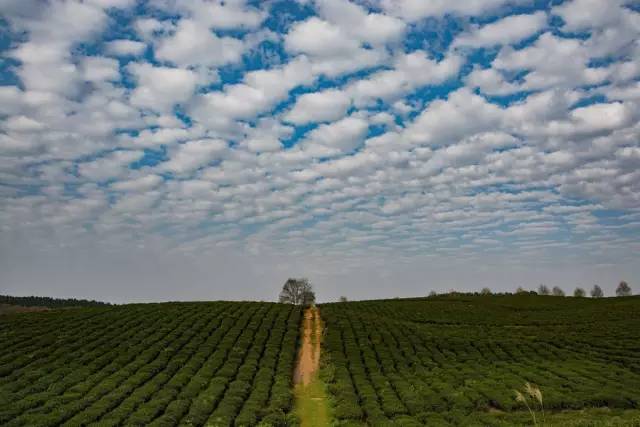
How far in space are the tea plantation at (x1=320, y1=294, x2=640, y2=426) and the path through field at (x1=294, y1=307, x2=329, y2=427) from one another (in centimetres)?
94

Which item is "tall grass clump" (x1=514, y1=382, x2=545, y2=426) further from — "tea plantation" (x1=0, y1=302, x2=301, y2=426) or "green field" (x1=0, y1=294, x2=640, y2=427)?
"tea plantation" (x1=0, y1=302, x2=301, y2=426)

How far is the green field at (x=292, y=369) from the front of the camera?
24656 mm

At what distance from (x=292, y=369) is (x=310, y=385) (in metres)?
4.16

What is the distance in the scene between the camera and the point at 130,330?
4741 cm

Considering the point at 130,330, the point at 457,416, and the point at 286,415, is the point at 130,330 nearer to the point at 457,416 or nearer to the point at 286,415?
the point at 286,415

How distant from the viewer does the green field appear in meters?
24.7

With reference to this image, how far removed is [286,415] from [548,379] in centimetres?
1834

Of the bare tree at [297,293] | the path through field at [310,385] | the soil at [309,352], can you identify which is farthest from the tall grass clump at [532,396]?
the bare tree at [297,293]

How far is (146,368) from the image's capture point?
33844 mm

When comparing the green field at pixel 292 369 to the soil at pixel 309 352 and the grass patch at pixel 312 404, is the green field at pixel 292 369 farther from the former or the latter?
the soil at pixel 309 352

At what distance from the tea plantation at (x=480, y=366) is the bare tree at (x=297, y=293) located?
64.6 metres

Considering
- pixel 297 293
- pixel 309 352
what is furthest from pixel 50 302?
pixel 309 352

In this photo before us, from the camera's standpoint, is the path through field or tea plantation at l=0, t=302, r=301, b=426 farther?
the path through field

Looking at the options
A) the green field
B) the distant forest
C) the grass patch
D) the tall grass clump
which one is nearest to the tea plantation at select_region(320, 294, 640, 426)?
the green field
